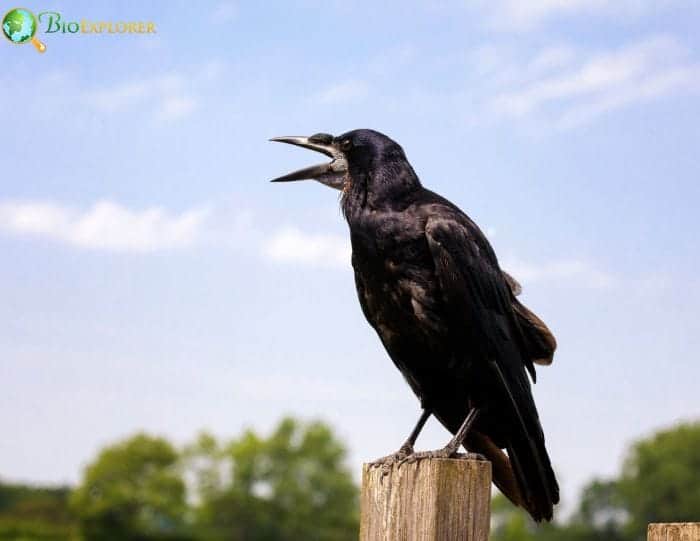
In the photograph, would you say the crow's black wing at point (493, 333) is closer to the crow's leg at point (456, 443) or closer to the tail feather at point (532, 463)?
the tail feather at point (532, 463)

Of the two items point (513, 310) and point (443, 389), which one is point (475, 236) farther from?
point (443, 389)

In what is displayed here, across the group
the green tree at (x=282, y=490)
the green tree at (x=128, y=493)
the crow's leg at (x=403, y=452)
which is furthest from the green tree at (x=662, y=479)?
the crow's leg at (x=403, y=452)

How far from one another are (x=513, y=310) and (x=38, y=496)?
80809 mm

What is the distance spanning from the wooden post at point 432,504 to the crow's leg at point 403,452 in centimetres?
9

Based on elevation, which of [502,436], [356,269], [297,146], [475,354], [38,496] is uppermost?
[38,496]

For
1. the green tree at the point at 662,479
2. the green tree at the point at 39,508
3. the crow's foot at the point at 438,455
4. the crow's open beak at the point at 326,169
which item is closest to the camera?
the crow's foot at the point at 438,455

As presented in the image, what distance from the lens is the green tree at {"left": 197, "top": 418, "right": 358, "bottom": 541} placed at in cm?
7838

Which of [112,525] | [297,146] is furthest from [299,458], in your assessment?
[297,146]

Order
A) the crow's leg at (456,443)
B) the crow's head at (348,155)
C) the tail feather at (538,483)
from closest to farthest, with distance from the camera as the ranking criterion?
the crow's leg at (456,443), the tail feather at (538,483), the crow's head at (348,155)

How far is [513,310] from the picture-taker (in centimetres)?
575

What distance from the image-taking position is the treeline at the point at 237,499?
77.4 metres

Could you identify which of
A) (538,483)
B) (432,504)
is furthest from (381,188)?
(432,504)

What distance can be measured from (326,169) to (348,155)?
6.2 inches

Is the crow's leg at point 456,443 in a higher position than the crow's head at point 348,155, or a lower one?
lower
